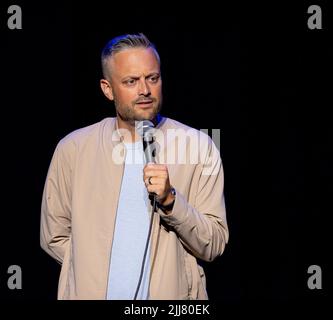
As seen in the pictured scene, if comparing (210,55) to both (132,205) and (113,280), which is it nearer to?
(132,205)

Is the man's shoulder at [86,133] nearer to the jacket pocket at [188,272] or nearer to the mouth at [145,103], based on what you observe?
the mouth at [145,103]

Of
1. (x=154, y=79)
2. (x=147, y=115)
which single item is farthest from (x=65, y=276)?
(x=154, y=79)

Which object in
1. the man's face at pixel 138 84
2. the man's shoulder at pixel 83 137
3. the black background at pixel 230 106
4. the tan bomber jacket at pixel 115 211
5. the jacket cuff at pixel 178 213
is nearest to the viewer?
the jacket cuff at pixel 178 213

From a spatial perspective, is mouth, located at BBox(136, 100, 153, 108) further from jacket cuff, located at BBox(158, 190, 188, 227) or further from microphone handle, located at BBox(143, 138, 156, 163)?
jacket cuff, located at BBox(158, 190, 188, 227)

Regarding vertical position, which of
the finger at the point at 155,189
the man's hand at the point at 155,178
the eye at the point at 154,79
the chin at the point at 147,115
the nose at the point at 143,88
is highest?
the eye at the point at 154,79

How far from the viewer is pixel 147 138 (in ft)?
6.75

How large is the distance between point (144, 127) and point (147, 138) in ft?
0.42

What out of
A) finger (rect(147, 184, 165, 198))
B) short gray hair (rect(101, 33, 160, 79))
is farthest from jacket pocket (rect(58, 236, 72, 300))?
short gray hair (rect(101, 33, 160, 79))

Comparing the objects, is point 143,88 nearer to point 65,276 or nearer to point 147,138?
point 147,138

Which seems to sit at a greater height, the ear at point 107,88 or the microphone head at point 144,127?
the ear at point 107,88

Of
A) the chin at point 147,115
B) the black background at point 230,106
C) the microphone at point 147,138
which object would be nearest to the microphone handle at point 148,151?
the microphone at point 147,138

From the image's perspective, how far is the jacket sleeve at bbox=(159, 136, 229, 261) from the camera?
2068 millimetres

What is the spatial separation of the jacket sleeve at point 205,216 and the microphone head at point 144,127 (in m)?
0.23

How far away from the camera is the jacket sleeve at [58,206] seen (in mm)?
2420
